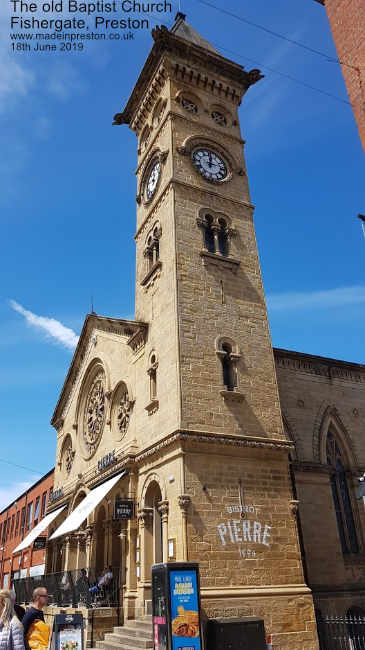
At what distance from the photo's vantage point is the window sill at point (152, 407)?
19.4 metres

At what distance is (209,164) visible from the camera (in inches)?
974

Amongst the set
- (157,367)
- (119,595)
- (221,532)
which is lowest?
(119,595)

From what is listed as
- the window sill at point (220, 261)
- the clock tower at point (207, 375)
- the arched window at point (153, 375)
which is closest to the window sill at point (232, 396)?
the clock tower at point (207, 375)

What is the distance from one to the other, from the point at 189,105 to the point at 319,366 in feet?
47.2

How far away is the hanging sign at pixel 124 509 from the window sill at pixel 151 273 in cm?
926

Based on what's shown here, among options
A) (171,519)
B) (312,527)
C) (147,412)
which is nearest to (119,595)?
(171,519)

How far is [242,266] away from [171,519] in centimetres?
1081

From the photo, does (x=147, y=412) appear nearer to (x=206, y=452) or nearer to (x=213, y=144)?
(x=206, y=452)

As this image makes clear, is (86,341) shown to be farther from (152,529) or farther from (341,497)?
(341,497)

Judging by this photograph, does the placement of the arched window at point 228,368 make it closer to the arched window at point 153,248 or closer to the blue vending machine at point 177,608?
the arched window at point 153,248

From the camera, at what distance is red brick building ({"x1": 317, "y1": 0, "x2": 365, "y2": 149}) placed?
13672 mm

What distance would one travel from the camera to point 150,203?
83.5 ft

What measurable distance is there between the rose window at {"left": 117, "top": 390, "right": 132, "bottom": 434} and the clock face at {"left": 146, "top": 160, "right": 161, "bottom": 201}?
973cm

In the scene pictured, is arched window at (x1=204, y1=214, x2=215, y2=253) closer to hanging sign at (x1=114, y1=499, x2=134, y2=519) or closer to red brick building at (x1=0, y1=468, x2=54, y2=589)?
hanging sign at (x1=114, y1=499, x2=134, y2=519)
